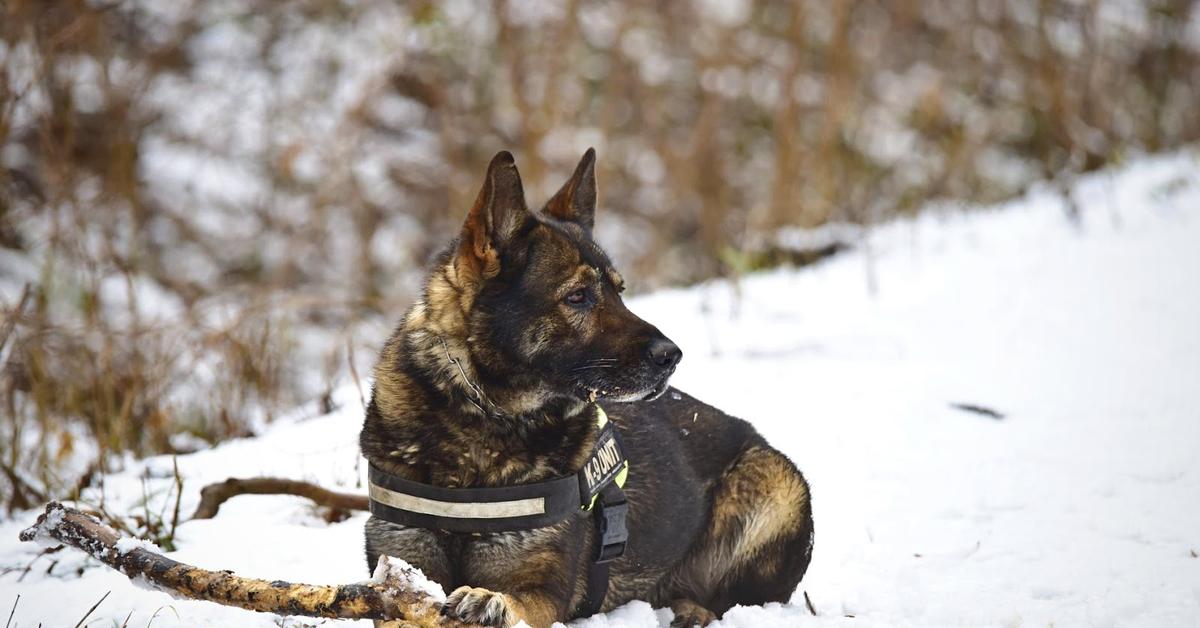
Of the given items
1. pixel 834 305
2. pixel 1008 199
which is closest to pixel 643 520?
pixel 834 305

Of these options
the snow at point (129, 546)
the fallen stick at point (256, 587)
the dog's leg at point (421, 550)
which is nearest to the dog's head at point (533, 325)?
the dog's leg at point (421, 550)

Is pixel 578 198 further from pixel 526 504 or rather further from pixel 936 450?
pixel 936 450

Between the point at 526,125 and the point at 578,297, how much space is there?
32.8ft

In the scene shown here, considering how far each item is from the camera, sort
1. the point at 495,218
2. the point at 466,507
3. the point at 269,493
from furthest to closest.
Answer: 1. the point at 269,493
2. the point at 495,218
3. the point at 466,507

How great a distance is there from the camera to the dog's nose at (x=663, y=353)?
3.22m

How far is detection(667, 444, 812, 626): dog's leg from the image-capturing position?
3867 mm

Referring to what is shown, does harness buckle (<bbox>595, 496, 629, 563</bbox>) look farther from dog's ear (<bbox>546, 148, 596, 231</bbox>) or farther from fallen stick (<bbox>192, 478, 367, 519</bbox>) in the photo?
fallen stick (<bbox>192, 478, 367, 519</bbox>)

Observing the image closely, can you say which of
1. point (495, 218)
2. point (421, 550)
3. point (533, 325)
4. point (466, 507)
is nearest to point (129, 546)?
point (421, 550)

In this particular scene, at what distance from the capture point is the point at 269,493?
14.2ft

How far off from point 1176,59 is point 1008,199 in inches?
174

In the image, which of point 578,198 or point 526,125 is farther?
point 526,125

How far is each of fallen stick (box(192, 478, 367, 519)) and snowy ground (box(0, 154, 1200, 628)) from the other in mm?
101

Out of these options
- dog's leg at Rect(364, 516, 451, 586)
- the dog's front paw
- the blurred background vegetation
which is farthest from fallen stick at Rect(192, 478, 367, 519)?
the blurred background vegetation

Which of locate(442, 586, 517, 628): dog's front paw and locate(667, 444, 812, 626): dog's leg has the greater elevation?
locate(442, 586, 517, 628): dog's front paw
